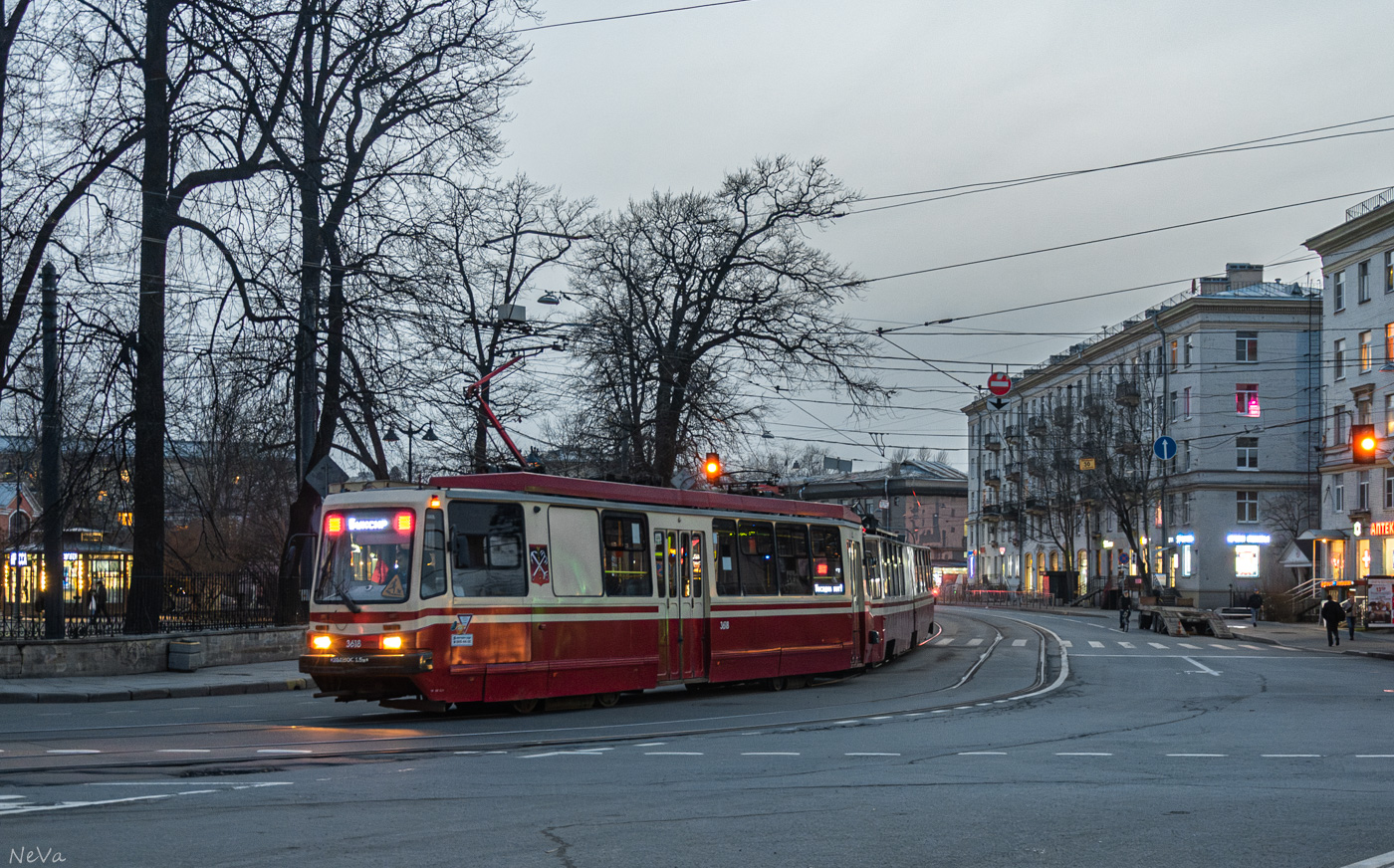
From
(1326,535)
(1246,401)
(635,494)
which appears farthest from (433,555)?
(1246,401)

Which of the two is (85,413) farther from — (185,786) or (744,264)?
(744,264)

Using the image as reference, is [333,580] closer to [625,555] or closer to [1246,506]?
[625,555]

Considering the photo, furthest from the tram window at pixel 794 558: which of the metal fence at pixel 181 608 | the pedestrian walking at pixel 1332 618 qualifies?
the pedestrian walking at pixel 1332 618

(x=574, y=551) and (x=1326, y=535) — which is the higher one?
(x=574, y=551)

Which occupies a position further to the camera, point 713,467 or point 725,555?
point 713,467

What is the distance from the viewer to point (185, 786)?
31.6 ft

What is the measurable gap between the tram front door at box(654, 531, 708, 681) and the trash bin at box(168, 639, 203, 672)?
9111 millimetres

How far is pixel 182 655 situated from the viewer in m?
23.4

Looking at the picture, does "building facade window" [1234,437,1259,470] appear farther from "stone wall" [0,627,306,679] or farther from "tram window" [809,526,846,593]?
"stone wall" [0,627,306,679]

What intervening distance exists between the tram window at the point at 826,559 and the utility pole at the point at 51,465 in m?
12.4

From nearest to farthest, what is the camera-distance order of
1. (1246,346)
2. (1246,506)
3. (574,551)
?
1. (574,551)
2. (1246,346)
3. (1246,506)

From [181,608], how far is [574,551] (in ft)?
33.1

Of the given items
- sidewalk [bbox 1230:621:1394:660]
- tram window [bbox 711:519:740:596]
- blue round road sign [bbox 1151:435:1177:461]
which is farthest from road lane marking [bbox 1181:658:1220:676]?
blue round road sign [bbox 1151:435:1177:461]

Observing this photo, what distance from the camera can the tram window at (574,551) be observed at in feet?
57.2
